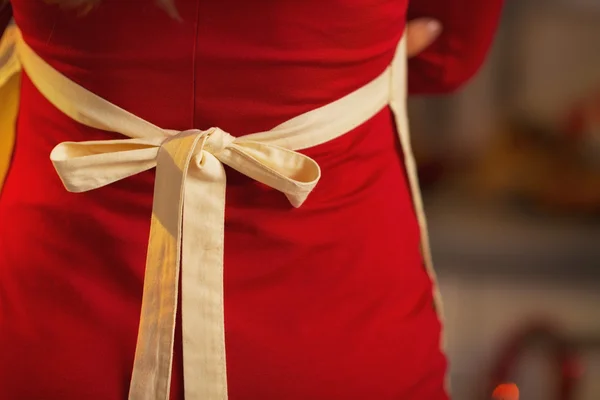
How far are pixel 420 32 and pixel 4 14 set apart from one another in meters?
0.37

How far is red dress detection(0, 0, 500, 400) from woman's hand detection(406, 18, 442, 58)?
0.11 meters

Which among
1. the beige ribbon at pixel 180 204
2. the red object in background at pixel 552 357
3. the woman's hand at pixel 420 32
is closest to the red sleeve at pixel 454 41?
the woman's hand at pixel 420 32

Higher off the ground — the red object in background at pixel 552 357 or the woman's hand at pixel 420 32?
the woman's hand at pixel 420 32

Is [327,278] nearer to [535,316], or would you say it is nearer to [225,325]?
[225,325]

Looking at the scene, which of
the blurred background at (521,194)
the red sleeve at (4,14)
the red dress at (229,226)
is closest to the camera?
the red dress at (229,226)

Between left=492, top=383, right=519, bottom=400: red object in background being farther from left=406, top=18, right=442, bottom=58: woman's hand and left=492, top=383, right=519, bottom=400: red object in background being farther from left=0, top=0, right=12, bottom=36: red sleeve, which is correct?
left=0, top=0, right=12, bottom=36: red sleeve

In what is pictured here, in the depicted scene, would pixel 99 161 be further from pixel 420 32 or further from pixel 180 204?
pixel 420 32

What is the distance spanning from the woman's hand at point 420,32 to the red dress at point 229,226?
0.11m

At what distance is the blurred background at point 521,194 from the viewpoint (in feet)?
4.42

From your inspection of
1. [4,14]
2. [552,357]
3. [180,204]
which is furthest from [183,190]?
[552,357]

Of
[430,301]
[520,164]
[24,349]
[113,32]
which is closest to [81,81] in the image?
[113,32]

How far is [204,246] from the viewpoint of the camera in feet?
1.69

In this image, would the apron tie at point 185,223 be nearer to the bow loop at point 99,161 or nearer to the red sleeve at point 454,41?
the bow loop at point 99,161

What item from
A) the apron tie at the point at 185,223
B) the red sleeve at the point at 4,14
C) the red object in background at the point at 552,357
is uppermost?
the red sleeve at the point at 4,14
